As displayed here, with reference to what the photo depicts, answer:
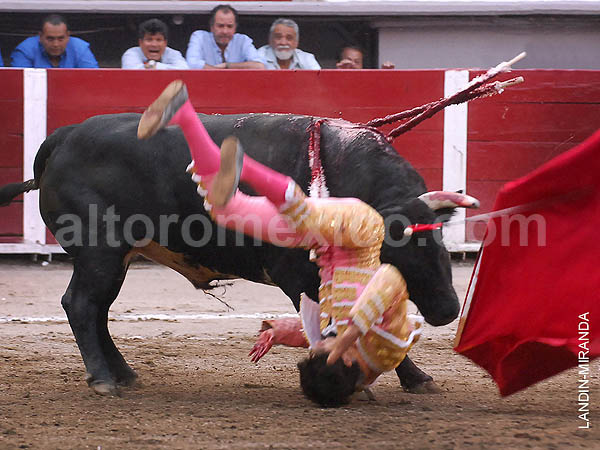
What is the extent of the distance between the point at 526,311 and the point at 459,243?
3053 millimetres

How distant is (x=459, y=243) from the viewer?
5730mm

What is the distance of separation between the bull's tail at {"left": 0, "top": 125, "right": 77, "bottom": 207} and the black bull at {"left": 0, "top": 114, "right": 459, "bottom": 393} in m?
0.02

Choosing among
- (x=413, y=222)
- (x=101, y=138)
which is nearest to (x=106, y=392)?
(x=101, y=138)

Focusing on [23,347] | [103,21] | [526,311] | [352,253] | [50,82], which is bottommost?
[23,347]

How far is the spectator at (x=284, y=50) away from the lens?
5.93 meters

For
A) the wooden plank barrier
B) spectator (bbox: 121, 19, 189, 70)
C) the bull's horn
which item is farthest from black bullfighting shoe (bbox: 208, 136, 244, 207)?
spectator (bbox: 121, 19, 189, 70)

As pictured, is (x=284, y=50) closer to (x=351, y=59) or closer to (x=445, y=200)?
(x=351, y=59)

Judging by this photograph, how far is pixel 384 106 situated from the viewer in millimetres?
5711

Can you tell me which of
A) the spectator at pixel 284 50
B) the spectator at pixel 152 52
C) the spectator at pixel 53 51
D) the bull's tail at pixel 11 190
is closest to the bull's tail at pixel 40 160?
the bull's tail at pixel 11 190

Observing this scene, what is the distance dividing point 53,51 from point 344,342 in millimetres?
3940

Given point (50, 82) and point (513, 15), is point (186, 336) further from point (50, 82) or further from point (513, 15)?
point (513, 15)

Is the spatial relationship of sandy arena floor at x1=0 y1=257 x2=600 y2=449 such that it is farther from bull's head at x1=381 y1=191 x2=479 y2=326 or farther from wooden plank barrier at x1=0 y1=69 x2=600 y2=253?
wooden plank barrier at x1=0 y1=69 x2=600 y2=253

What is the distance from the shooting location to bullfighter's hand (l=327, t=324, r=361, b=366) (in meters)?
2.46

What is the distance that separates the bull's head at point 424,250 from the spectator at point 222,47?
135 inches
